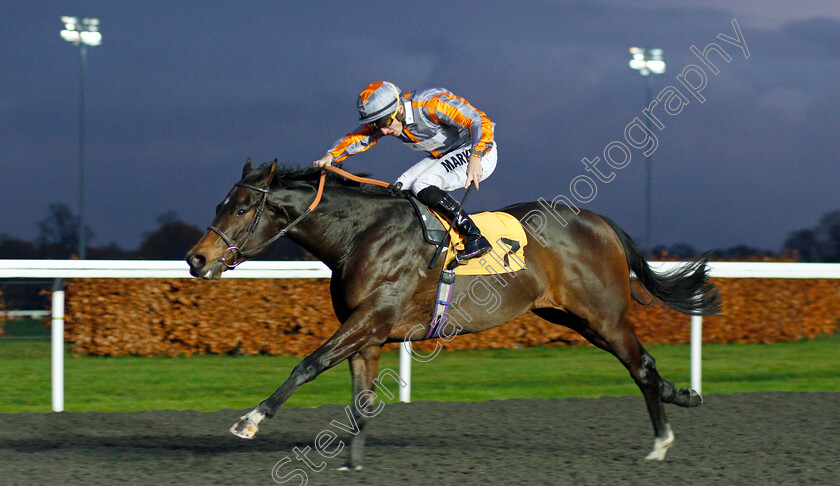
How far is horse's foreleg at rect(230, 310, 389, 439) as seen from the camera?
3.21m

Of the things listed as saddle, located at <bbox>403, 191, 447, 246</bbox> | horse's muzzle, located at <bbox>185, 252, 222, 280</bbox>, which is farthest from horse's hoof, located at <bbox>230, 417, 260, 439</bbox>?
saddle, located at <bbox>403, 191, 447, 246</bbox>

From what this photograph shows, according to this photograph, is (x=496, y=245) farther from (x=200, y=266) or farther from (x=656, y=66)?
A: (x=656, y=66)

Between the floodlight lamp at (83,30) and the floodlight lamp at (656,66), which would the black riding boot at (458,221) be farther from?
the floodlight lamp at (656,66)

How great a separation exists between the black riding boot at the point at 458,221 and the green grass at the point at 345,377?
2.56 metres

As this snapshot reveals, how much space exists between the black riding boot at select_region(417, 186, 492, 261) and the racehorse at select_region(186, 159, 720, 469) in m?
0.11

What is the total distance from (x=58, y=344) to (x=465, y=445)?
2.72 m

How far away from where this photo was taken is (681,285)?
4.73 metres

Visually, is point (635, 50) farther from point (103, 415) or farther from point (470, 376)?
point (103, 415)

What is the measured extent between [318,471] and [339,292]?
0.82 metres

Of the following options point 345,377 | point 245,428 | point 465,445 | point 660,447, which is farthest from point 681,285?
point 345,377

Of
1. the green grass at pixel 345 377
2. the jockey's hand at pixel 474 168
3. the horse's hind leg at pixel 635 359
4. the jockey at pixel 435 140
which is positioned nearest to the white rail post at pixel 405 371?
the green grass at pixel 345 377

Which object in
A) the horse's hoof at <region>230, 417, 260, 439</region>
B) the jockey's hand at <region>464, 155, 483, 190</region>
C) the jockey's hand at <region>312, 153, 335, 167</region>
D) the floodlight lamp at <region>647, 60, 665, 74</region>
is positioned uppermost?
the floodlight lamp at <region>647, 60, 665, 74</region>

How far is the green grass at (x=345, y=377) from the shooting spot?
6160 millimetres

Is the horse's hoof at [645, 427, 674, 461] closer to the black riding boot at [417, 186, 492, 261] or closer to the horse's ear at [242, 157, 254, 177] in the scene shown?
the black riding boot at [417, 186, 492, 261]
